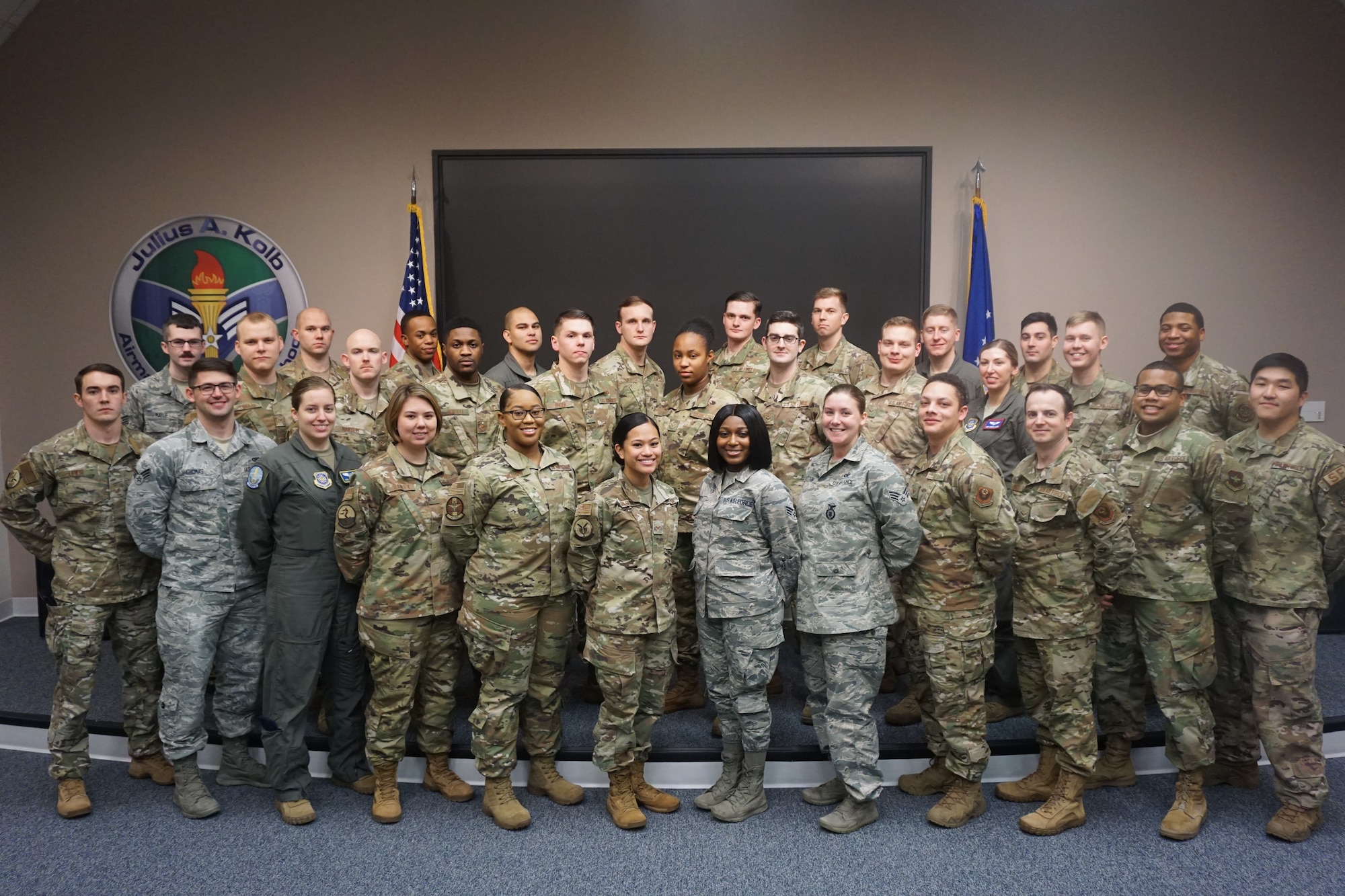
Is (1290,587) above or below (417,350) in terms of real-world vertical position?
below

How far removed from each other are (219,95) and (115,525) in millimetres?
3504

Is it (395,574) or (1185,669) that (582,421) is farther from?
(1185,669)

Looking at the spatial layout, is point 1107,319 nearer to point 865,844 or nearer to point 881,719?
point 881,719

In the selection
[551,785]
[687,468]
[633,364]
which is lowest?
[551,785]

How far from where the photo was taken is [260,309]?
584cm

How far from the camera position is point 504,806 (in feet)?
11.2

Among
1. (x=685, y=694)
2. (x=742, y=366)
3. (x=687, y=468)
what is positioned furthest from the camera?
(x=742, y=366)

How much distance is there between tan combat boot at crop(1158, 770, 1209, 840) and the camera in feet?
10.7

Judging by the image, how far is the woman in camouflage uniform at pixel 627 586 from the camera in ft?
10.8

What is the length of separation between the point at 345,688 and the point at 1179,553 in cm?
343

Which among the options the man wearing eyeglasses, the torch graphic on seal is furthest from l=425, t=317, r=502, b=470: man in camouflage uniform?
the torch graphic on seal

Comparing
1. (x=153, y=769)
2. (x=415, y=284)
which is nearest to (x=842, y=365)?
(x=415, y=284)

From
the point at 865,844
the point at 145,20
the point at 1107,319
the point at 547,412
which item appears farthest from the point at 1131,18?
the point at 145,20

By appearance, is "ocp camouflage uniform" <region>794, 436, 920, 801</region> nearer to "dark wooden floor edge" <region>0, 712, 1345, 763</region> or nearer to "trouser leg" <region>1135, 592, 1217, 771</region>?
"dark wooden floor edge" <region>0, 712, 1345, 763</region>
